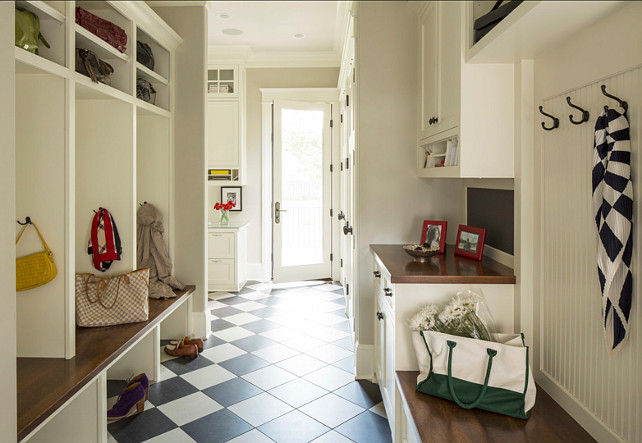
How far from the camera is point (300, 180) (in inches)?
237

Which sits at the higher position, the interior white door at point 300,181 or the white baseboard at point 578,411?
the interior white door at point 300,181

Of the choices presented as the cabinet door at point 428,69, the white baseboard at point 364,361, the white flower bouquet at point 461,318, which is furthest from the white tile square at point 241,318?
the white flower bouquet at point 461,318

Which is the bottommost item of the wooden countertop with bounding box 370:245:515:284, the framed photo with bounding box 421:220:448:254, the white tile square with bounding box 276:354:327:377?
the white tile square with bounding box 276:354:327:377

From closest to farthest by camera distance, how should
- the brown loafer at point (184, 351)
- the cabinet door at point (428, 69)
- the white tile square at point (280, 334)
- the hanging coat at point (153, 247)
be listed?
the cabinet door at point (428, 69) < the brown loafer at point (184, 351) < the hanging coat at point (153, 247) < the white tile square at point (280, 334)

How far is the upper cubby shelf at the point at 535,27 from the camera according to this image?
127 centimetres

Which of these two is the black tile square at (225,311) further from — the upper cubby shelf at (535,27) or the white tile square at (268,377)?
the upper cubby shelf at (535,27)

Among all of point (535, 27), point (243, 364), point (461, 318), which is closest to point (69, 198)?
point (243, 364)

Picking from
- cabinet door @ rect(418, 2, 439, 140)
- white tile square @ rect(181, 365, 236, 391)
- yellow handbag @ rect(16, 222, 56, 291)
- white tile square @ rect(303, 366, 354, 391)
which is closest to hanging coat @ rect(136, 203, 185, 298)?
white tile square @ rect(181, 365, 236, 391)

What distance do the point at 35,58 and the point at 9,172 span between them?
968 millimetres

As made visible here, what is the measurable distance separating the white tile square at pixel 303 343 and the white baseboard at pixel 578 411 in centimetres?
209

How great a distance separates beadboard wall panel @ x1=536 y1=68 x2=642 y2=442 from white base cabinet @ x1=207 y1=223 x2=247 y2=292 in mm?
4003

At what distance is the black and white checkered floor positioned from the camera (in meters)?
2.38

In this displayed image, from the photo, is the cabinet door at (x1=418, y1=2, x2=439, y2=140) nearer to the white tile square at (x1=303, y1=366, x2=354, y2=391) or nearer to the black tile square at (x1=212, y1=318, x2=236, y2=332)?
the white tile square at (x1=303, y1=366, x2=354, y2=391)

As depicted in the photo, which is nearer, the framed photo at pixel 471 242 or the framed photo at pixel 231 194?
the framed photo at pixel 471 242
